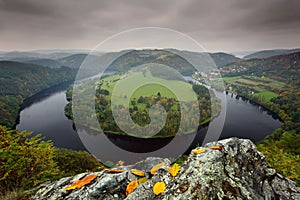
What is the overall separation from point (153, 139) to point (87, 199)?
48.5 m

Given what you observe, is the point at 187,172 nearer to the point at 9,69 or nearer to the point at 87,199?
the point at 87,199

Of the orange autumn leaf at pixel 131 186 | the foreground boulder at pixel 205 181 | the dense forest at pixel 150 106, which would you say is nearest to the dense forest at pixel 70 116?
the dense forest at pixel 150 106

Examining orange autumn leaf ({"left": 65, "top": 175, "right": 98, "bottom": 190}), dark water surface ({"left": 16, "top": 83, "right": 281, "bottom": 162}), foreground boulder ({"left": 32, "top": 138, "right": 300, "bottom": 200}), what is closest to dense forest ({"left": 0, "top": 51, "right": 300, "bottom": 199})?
orange autumn leaf ({"left": 65, "top": 175, "right": 98, "bottom": 190})

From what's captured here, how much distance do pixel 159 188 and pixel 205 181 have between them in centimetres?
86

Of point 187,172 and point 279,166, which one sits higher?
point 187,172

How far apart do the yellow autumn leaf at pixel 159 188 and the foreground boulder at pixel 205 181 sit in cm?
2

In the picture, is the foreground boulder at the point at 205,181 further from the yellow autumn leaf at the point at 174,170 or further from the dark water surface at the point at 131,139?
the dark water surface at the point at 131,139

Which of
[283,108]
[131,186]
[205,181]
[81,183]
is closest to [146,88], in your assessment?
[283,108]

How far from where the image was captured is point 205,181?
2924mm

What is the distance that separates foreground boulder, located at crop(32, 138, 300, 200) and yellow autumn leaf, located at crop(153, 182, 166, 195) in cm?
2

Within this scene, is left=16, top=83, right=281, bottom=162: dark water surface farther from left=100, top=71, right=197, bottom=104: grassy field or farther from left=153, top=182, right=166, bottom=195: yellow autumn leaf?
left=153, top=182, right=166, bottom=195: yellow autumn leaf

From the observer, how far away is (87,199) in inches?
130

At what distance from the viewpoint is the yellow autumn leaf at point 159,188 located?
119 inches

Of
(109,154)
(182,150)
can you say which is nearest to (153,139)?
(182,150)
